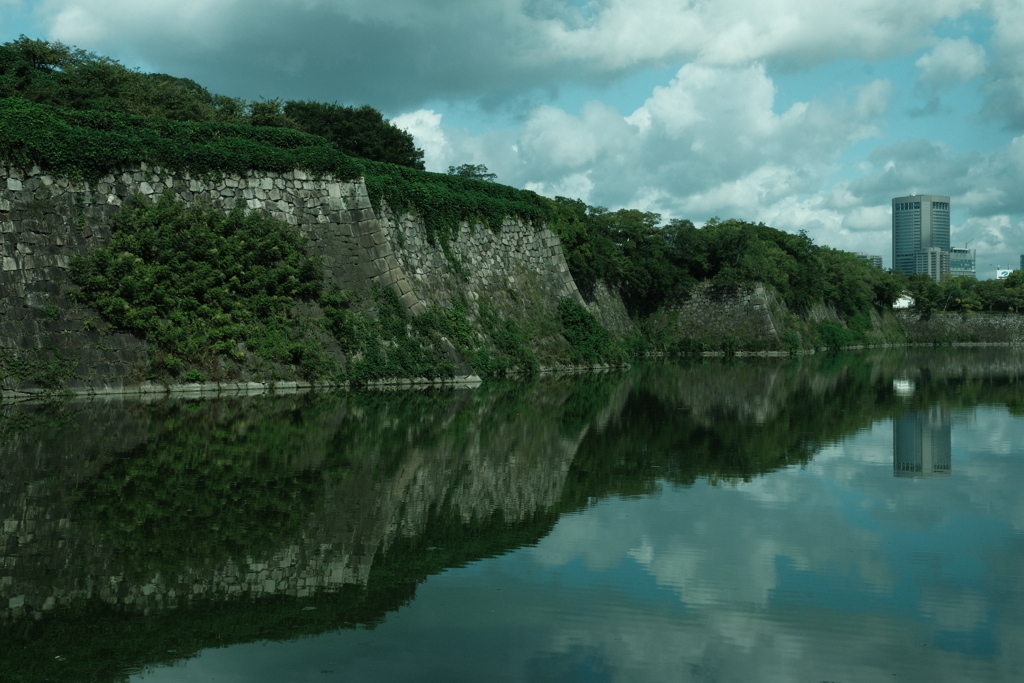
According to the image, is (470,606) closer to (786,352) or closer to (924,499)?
(924,499)

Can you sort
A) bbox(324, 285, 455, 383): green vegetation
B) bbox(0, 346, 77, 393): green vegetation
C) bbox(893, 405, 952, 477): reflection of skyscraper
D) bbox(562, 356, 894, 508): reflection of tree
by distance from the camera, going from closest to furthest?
bbox(562, 356, 894, 508): reflection of tree < bbox(893, 405, 952, 477): reflection of skyscraper < bbox(0, 346, 77, 393): green vegetation < bbox(324, 285, 455, 383): green vegetation

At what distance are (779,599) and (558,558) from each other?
172cm

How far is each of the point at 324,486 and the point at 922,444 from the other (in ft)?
30.6

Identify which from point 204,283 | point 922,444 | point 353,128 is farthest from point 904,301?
point 922,444

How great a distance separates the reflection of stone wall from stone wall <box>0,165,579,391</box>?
99.6 inches

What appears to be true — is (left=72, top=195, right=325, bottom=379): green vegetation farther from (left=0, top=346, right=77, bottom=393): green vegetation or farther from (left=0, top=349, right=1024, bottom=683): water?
(left=0, top=349, right=1024, bottom=683): water

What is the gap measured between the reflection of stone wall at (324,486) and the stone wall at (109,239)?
2.53m

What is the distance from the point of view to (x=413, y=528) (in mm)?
8391

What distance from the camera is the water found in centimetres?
529

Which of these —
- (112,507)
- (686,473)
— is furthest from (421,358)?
(112,507)

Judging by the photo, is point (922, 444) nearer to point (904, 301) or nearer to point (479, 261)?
point (479, 261)

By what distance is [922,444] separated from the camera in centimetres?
1496


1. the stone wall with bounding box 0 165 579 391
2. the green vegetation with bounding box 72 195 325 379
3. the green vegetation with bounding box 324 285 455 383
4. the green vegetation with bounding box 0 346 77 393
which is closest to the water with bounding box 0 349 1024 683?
the green vegetation with bounding box 0 346 77 393

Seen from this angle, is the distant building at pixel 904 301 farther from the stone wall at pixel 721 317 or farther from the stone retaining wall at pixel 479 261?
the stone retaining wall at pixel 479 261
